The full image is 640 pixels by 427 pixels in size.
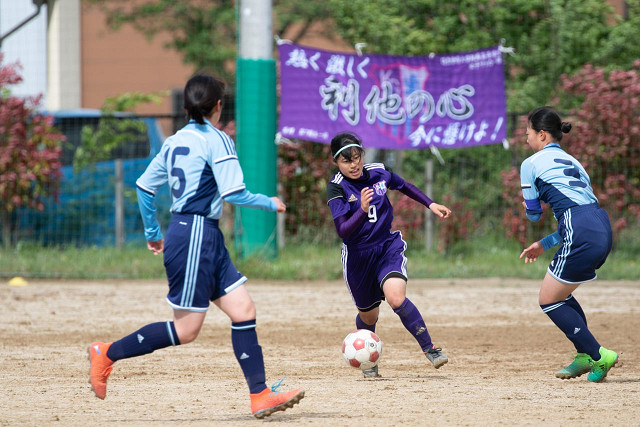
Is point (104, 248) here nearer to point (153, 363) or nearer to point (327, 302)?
point (327, 302)

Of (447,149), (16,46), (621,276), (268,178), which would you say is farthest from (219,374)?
(16,46)

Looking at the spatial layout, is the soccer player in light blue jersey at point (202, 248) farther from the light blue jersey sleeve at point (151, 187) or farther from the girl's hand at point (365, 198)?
the girl's hand at point (365, 198)

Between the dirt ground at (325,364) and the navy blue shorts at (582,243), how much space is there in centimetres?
72

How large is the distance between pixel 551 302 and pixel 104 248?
27.6 ft

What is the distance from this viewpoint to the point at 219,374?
20.7ft

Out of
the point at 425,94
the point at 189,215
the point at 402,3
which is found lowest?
the point at 189,215

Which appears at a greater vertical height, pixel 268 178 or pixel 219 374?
pixel 268 178

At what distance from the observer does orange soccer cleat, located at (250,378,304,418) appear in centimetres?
472

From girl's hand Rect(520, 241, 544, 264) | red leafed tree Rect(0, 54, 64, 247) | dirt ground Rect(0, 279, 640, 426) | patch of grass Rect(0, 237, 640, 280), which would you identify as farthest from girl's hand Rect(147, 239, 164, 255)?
red leafed tree Rect(0, 54, 64, 247)

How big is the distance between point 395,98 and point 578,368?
7.11 meters

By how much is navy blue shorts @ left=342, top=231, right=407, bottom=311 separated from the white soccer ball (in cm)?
31

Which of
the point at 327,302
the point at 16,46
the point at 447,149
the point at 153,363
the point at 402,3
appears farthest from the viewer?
the point at 16,46

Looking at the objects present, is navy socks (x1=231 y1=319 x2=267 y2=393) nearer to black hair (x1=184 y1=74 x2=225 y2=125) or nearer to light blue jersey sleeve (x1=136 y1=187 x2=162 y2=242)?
light blue jersey sleeve (x1=136 y1=187 x2=162 y2=242)

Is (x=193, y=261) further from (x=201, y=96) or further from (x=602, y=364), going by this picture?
(x=602, y=364)
